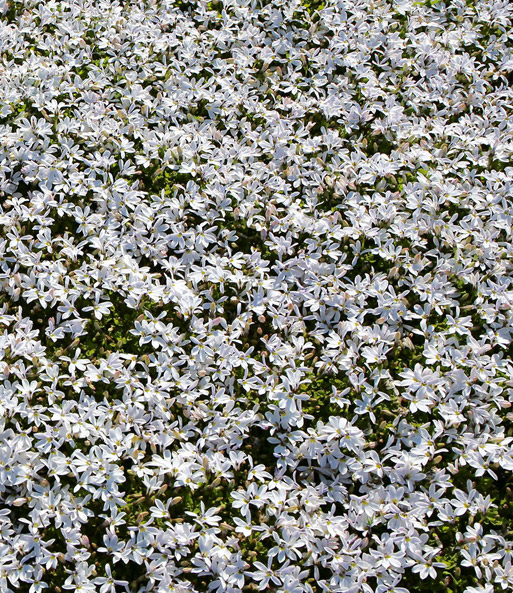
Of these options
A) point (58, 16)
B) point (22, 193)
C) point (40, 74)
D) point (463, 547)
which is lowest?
point (463, 547)

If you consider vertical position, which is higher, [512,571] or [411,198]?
[411,198]

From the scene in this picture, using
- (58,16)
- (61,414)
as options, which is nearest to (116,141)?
(58,16)

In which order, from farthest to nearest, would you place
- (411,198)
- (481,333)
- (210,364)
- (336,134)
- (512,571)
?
1. (336,134)
2. (411,198)
3. (481,333)
4. (210,364)
5. (512,571)

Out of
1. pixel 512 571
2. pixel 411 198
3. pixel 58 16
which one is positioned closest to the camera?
pixel 512 571

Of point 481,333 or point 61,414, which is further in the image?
point 481,333

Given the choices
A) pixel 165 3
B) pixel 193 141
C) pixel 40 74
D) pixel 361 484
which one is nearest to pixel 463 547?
pixel 361 484

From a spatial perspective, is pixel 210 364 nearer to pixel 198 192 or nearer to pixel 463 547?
pixel 198 192
